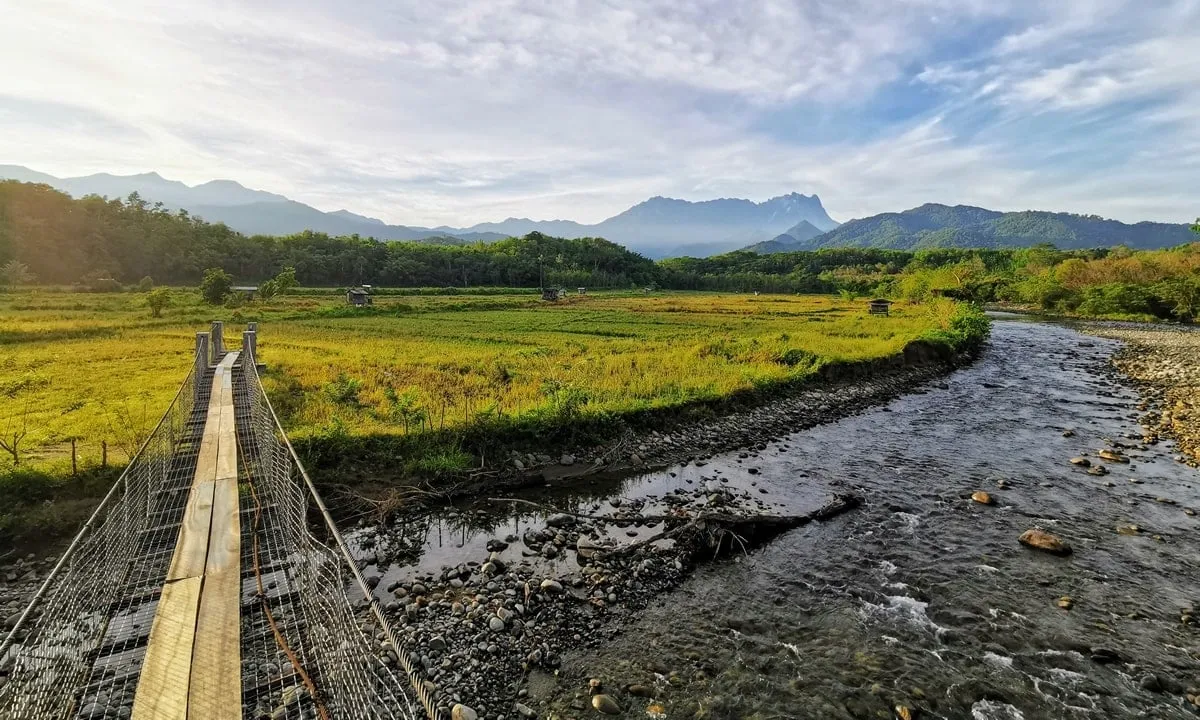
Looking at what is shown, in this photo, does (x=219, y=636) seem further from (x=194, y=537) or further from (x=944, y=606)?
(x=944, y=606)

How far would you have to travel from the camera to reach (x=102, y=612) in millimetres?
6383

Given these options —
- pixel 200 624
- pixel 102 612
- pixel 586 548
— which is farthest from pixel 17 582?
pixel 586 548

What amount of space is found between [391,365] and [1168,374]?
3644 centimetres

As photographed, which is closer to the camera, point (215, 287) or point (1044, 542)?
point (1044, 542)

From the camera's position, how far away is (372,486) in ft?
37.5

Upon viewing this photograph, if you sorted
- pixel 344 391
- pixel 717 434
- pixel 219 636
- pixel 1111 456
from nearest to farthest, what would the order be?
pixel 219 636, pixel 1111 456, pixel 344 391, pixel 717 434

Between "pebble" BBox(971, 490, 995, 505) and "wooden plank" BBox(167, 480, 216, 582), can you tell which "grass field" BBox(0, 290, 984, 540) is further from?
"pebble" BBox(971, 490, 995, 505)

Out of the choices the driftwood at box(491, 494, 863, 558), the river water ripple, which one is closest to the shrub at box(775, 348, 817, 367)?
the river water ripple

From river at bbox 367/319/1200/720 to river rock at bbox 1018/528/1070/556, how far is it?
8.6 inches

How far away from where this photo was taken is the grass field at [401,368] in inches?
506

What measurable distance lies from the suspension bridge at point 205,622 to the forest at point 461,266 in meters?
63.7

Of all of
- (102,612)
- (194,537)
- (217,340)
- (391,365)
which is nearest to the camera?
(102,612)

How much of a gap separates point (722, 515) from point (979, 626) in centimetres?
413

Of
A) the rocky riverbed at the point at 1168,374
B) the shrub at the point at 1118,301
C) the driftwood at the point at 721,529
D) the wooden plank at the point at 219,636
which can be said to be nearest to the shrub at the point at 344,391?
the wooden plank at the point at 219,636
